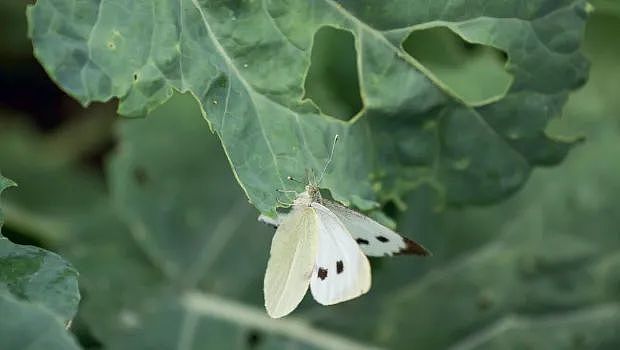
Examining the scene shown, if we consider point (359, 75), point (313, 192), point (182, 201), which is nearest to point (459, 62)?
point (182, 201)

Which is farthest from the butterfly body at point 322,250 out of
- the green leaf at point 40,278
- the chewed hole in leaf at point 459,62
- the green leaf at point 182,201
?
the chewed hole in leaf at point 459,62

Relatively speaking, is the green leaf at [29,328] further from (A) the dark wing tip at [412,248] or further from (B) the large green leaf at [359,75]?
(A) the dark wing tip at [412,248]

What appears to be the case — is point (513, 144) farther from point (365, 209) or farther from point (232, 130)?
point (232, 130)

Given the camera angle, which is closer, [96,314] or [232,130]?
[232,130]

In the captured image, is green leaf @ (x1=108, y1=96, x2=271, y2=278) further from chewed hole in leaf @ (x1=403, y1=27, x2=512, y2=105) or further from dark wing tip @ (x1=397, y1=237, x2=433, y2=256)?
dark wing tip @ (x1=397, y1=237, x2=433, y2=256)

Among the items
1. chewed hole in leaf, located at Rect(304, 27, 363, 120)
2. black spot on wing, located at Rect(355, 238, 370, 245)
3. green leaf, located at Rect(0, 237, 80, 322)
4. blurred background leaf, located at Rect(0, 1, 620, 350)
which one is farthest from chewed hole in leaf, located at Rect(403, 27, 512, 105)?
green leaf, located at Rect(0, 237, 80, 322)

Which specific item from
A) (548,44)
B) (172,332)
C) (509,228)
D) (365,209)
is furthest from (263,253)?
(548,44)
